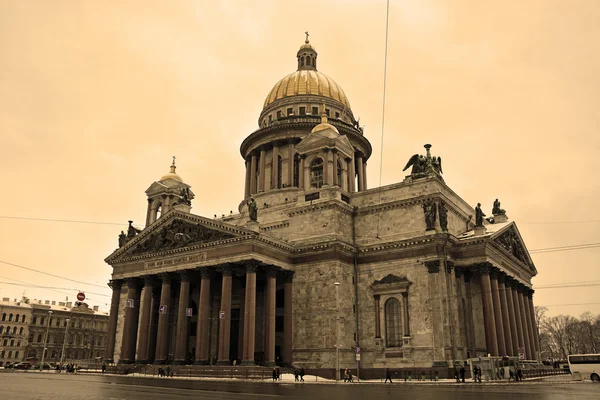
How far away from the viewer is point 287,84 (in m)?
69.9

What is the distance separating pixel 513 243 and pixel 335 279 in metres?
21.0

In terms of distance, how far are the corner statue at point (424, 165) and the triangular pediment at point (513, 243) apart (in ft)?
25.8

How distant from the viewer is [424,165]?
158 feet

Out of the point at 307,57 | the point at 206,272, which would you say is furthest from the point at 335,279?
the point at 307,57

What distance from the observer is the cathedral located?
1674 inches

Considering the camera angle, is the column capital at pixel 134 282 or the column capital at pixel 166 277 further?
the column capital at pixel 134 282

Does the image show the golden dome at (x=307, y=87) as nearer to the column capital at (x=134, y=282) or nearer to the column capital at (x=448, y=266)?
the column capital at (x=134, y=282)

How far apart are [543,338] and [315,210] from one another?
105235mm

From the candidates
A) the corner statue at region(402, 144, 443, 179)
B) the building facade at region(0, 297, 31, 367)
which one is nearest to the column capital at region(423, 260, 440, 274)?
the corner statue at region(402, 144, 443, 179)

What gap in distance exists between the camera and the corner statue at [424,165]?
1861 inches

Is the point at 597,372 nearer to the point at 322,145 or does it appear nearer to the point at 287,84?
the point at 322,145

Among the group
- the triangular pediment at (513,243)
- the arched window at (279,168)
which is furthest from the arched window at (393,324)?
the arched window at (279,168)

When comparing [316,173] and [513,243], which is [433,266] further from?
[316,173]

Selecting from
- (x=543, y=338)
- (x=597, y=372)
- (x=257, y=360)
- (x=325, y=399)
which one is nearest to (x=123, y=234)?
(x=257, y=360)
